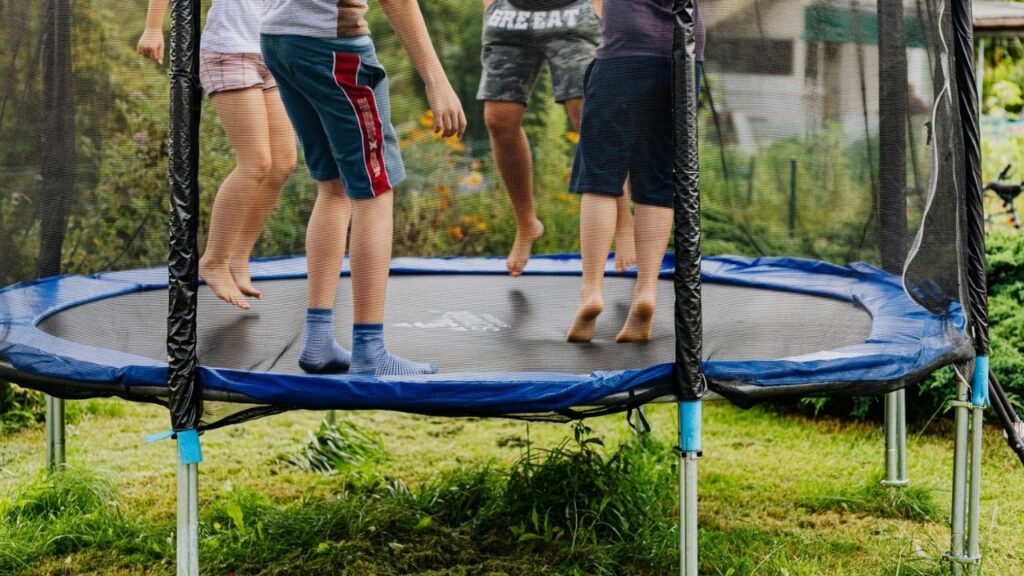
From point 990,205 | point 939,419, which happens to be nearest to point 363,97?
point 939,419

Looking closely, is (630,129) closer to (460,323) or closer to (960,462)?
(460,323)

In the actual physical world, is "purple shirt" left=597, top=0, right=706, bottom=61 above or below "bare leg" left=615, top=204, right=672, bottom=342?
above

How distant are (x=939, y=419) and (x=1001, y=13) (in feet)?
15.8

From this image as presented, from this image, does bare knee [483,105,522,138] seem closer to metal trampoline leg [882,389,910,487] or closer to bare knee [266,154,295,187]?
bare knee [266,154,295,187]

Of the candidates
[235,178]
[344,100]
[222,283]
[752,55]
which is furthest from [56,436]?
[752,55]

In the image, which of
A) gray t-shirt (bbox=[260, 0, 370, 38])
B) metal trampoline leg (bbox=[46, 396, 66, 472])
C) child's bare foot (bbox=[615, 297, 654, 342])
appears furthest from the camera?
metal trampoline leg (bbox=[46, 396, 66, 472])

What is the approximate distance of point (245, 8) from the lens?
2.25 metres

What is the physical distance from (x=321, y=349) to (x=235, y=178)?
16.7 inches

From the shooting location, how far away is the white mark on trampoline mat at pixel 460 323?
2.79 meters

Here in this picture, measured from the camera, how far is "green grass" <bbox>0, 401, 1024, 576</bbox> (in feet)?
8.02

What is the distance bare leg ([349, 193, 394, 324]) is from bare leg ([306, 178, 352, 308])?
0.07 meters

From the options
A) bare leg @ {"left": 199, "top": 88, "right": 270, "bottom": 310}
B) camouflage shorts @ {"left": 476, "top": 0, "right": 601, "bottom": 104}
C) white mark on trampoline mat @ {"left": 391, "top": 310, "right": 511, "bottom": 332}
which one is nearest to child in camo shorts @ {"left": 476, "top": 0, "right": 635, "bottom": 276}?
camouflage shorts @ {"left": 476, "top": 0, "right": 601, "bottom": 104}

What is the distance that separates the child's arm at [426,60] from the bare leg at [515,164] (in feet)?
3.54

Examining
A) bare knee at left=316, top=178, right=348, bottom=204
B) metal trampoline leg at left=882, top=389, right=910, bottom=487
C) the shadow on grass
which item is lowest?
the shadow on grass
